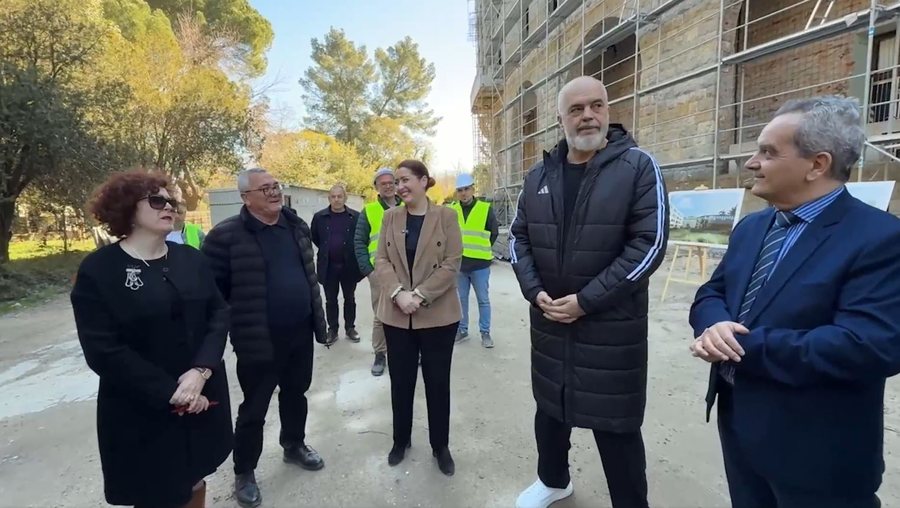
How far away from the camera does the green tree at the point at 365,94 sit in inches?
1361

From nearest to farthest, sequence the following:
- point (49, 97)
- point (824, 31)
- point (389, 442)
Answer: point (389, 442) < point (824, 31) < point (49, 97)

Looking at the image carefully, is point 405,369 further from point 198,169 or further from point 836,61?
point 198,169

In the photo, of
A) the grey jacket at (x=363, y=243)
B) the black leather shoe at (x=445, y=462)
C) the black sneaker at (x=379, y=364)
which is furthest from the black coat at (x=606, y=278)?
the grey jacket at (x=363, y=243)

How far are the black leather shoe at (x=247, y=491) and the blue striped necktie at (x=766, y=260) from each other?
231 centimetres

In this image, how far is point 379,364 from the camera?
4.21m

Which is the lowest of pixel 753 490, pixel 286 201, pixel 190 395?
pixel 753 490

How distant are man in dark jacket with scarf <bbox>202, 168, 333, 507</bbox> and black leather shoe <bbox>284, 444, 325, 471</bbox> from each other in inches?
11.4

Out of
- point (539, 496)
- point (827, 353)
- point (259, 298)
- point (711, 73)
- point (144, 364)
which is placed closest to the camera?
point (827, 353)

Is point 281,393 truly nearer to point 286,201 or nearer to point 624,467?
point 624,467

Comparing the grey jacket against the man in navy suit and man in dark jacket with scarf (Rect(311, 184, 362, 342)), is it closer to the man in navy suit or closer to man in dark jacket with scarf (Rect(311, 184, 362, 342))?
man in dark jacket with scarf (Rect(311, 184, 362, 342))

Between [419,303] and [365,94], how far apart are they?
35736 mm

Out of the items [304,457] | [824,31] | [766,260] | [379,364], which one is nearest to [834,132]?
[766,260]

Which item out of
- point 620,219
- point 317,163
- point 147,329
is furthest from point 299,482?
point 317,163

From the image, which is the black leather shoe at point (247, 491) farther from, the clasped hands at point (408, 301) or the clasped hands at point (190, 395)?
the clasped hands at point (408, 301)
